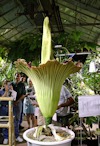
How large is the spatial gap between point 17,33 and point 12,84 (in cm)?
412

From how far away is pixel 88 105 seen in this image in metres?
1.44

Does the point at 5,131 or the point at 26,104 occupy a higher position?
the point at 26,104

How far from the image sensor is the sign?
1.43 meters

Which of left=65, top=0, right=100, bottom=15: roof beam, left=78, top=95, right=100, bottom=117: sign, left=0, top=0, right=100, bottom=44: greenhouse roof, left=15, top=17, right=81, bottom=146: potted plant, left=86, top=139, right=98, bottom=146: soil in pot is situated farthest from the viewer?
left=65, top=0, right=100, bottom=15: roof beam

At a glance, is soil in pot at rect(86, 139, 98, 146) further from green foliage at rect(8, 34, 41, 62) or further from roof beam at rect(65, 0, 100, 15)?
roof beam at rect(65, 0, 100, 15)

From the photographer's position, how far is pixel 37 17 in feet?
15.2

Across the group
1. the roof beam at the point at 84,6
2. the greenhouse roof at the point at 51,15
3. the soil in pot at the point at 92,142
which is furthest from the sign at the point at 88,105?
the roof beam at the point at 84,6

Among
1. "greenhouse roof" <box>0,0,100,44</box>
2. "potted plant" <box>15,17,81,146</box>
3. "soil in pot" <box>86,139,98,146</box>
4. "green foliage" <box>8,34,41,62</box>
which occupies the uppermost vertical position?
"greenhouse roof" <box>0,0,100,44</box>

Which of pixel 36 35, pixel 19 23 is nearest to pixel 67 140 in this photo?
pixel 36 35

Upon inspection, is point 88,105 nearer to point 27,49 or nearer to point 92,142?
point 27,49

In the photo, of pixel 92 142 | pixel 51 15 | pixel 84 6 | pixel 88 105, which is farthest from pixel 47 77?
pixel 84 6

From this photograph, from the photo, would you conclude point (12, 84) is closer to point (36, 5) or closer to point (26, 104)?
point (26, 104)

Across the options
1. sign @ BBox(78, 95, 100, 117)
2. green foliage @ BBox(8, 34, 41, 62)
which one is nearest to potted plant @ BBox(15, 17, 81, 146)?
sign @ BBox(78, 95, 100, 117)

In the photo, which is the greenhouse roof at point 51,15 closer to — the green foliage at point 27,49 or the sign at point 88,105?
the green foliage at point 27,49
